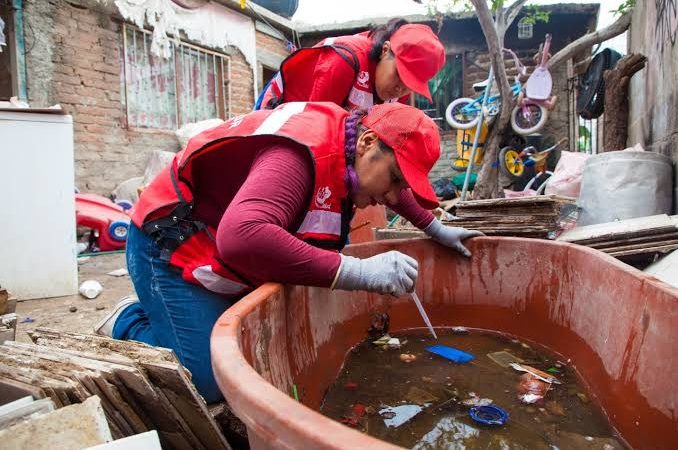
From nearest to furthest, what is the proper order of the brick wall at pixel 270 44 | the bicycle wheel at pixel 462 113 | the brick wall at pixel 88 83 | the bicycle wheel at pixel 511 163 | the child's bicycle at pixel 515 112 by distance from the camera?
1. the brick wall at pixel 88 83
2. the child's bicycle at pixel 515 112
3. the bicycle wheel at pixel 462 113
4. the bicycle wheel at pixel 511 163
5. the brick wall at pixel 270 44

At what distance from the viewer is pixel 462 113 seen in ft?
24.1

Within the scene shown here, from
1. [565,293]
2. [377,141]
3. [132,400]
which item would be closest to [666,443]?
[565,293]

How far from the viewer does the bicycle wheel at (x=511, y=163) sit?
7309 mm

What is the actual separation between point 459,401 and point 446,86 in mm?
8281

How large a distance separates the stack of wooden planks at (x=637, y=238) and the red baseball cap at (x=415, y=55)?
1.17 metres

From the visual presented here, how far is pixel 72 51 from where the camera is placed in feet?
18.0

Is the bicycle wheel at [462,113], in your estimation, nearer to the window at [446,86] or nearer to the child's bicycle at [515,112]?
the child's bicycle at [515,112]

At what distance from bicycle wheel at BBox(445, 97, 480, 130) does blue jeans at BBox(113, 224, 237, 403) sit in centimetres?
607

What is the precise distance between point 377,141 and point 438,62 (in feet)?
3.60

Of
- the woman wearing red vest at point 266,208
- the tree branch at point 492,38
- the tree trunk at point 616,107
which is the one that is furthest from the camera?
the tree branch at point 492,38

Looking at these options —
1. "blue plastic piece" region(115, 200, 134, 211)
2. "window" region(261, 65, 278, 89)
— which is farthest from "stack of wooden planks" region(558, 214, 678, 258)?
"window" region(261, 65, 278, 89)

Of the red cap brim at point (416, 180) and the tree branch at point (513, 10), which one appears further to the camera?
the tree branch at point (513, 10)

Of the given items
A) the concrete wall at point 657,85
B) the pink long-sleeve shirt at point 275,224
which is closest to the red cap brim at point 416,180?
the pink long-sleeve shirt at point 275,224

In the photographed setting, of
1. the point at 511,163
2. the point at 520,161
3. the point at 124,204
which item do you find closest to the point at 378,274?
the point at 124,204
